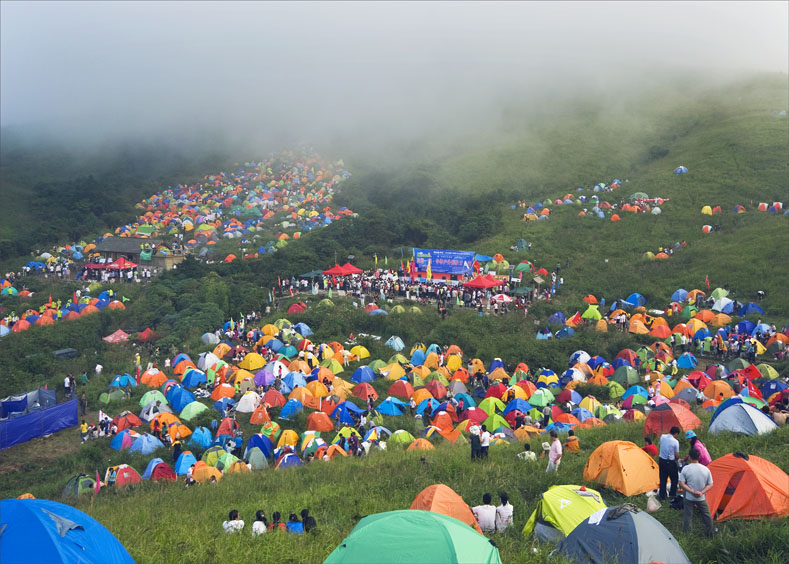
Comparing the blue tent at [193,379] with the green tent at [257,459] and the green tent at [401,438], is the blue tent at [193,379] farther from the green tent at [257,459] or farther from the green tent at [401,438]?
the green tent at [401,438]

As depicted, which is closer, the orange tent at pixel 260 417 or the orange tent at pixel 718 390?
the orange tent at pixel 718 390

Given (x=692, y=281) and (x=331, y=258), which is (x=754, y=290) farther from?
(x=331, y=258)

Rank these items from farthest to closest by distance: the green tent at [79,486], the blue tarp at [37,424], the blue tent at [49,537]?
the blue tarp at [37,424], the green tent at [79,486], the blue tent at [49,537]

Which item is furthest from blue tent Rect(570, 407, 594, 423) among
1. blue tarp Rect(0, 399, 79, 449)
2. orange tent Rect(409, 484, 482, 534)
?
blue tarp Rect(0, 399, 79, 449)

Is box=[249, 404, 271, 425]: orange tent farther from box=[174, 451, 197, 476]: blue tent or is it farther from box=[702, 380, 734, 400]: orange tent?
box=[702, 380, 734, 400]: orange tent

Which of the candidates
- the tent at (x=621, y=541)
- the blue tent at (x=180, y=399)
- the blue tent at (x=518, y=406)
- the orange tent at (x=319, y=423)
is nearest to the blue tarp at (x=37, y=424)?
the blue tent at (x=180, y=399)

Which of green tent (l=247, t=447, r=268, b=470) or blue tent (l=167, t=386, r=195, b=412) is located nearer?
green tent (l=247, t=447, r=268, b=470)

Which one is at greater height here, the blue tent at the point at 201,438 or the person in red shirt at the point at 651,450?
the person in red shirt at the point at 651,450
